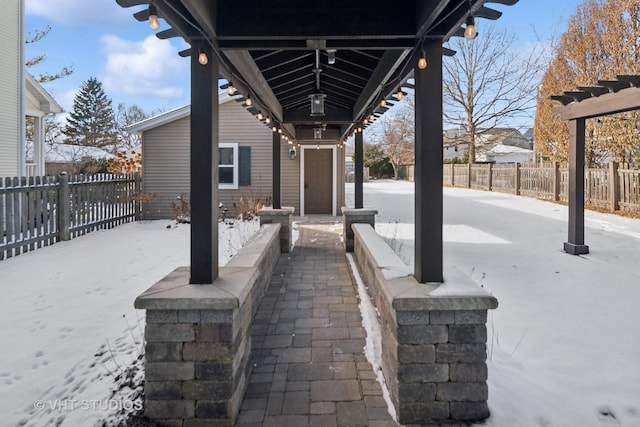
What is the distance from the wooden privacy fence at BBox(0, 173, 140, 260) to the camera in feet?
21.9

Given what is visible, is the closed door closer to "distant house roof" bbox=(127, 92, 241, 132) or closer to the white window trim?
the white window trim

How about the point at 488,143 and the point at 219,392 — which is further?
the point at 488,143

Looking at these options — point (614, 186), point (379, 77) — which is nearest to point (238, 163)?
point (379, 77)

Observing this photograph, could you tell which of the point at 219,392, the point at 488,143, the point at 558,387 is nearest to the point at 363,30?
the point at 219,392

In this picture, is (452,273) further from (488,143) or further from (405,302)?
(488,143)

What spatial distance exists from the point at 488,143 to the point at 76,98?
33140 millimetres

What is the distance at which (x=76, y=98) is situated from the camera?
33938mm

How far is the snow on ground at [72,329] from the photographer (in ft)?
8.39

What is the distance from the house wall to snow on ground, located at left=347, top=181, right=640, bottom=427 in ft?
30.8

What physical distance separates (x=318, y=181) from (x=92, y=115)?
98.4 ft

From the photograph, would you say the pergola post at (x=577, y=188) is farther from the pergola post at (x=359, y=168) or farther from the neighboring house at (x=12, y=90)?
the neighboring house at (x=12, y=90)

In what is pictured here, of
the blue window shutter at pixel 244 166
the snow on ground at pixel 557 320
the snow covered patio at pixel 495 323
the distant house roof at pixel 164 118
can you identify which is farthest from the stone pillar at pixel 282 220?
the distant house roof at pixel 164 118

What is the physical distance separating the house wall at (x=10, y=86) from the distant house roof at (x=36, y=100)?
543mm

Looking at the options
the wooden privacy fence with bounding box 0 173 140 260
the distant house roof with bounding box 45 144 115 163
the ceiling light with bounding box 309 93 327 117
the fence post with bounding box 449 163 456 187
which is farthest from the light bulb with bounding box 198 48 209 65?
the fence post with bounding box 449 163 456 187
